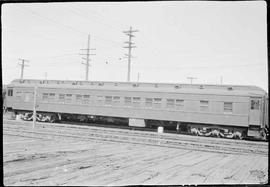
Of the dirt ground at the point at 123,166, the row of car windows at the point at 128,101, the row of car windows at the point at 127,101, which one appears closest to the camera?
the dirt ground at the point at 123,166

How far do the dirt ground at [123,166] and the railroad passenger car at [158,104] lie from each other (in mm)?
6578

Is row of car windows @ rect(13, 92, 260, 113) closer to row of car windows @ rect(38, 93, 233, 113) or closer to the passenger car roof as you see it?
row of car windows @ rect(38, 93, 233, 113)

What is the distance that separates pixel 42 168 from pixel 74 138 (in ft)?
16.7

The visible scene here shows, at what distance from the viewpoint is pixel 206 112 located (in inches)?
609

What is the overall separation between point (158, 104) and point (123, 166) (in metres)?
10.9

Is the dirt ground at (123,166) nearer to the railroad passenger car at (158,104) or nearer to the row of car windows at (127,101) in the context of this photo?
the railroad passenger car at (158,104)

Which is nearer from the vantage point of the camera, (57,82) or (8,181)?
(8,181)

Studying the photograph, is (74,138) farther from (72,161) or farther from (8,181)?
(8,181)

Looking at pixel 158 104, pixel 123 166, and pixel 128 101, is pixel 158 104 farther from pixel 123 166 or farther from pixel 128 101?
pixel 123 166

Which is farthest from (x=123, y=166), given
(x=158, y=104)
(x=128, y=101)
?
(x=128, y=101)

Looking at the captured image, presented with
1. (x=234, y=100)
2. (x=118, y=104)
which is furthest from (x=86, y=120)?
(x=234, y=100)

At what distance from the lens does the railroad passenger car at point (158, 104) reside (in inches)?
583

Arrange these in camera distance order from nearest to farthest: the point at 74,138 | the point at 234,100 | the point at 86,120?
the point at 74,138, the point at 234,100, the point at 86,120

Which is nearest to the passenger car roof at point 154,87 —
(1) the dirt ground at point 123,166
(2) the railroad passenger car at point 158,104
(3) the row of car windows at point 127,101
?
(2) the railroad passenger car at point 158,104
